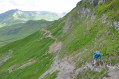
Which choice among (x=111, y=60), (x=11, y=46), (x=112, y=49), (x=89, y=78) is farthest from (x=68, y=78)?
(x=11, y=46)

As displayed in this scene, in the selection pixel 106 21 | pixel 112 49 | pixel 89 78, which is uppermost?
pixel 106 21

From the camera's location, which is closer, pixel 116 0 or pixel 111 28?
pixel 111 28

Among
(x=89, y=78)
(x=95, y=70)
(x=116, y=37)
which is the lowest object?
(x=89, y=78)

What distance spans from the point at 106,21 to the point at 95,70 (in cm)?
2022

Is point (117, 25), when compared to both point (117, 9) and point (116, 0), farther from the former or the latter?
point (116, 0)

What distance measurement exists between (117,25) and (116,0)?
13.8 m

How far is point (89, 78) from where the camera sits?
62.2ft

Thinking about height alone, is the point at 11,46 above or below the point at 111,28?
below

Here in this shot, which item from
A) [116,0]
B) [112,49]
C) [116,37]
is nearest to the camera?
[112,49]

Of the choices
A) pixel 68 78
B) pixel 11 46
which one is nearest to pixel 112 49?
pixel 68 78

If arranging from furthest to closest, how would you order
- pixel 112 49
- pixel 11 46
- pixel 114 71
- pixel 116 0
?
1. pixel 11 46
2. pixel 116 0
3. pixel 112 49
4. pixel 114 71

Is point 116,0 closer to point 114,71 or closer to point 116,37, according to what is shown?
point 116,37

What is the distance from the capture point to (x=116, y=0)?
116 feet

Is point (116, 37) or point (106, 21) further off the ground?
point (106, 21)
